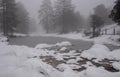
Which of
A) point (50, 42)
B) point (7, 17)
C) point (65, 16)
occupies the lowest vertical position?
point (50, 42)

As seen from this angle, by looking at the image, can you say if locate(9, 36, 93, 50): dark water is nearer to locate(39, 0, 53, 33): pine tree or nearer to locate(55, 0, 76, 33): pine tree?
locate(55, 0, 76, 33): pine tree

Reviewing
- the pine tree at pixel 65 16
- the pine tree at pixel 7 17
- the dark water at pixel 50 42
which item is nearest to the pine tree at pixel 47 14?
the pine tree at pixel 65 16

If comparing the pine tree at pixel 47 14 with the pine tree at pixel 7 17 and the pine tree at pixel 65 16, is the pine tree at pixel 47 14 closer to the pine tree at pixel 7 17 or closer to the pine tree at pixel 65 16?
the pine tree at pixel 65 16

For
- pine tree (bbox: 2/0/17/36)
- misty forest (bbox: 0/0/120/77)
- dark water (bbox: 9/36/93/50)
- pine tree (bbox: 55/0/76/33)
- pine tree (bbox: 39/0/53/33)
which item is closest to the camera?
misty forest (bbox: 0/0/120/77)

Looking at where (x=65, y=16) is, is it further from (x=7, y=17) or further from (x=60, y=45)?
(x=60, y=45)

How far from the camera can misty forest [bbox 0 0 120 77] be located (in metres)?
5.06

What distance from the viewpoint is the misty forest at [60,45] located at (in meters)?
5.06

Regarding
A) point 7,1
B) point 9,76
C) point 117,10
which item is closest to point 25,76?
point 9,76

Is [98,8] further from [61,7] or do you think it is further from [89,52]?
[89,52]

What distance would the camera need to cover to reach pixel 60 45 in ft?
45.5

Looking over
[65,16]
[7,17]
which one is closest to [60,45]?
[7,17]

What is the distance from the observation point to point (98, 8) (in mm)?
45531

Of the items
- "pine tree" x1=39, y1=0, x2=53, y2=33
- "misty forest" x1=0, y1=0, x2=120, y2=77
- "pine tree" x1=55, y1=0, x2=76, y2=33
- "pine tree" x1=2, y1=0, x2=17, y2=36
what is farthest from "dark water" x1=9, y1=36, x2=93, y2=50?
"pine tree" x1=39, y1=0, x2=53, y2=33

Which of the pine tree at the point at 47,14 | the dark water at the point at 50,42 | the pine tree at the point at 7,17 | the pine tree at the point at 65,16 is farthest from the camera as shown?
the pine tree at the point at 47,14
